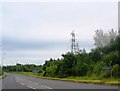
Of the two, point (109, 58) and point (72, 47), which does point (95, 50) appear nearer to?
point (109, 58)

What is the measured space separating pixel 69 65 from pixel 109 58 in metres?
14.6

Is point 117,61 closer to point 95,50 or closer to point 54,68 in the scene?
point 95,50

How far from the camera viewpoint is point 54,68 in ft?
233

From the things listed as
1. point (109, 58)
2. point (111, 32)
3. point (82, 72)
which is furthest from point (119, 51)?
point (111, 32)

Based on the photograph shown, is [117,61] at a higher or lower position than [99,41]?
lower

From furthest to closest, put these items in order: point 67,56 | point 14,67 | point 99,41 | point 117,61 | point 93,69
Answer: point 14,67 → point 99,41 → point 67,56 → point 93,69 → point 117,61

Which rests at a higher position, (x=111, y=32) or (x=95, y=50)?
(x=111, y=32)

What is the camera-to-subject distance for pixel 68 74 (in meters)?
62.8

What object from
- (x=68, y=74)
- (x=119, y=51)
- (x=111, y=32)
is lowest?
(x=68, y=74)

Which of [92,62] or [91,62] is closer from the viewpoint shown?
[92,62]

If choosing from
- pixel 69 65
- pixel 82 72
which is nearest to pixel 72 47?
pixel 69 65

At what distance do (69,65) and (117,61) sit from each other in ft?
56.4

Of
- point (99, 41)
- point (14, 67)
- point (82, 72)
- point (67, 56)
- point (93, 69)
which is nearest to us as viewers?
point (93, 69)

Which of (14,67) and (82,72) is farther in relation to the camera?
(14,67)
